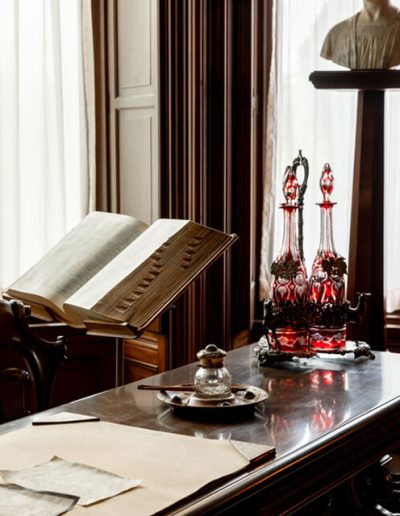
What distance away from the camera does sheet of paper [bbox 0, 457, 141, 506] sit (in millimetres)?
1525

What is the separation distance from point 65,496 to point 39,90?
310cm

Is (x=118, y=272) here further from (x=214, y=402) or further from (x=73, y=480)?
(x=73, y=480)

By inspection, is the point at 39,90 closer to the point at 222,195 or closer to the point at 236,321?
the point at 222,195

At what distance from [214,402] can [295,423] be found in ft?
0.64

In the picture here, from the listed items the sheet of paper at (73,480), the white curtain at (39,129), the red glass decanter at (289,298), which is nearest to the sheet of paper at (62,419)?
the sheet of paper at (73,480)

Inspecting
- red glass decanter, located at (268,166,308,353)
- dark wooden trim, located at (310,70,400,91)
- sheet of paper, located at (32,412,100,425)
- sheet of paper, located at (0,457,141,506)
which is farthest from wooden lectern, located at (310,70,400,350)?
sheet of paper, located at (0,457,141,506)

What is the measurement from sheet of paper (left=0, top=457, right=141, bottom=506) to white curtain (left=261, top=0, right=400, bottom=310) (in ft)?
9.63

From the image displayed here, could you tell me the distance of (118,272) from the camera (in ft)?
8.54

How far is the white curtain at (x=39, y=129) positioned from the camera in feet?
13.9

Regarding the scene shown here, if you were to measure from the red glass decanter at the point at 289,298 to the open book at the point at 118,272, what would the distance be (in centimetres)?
20

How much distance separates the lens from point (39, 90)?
4.32 meters

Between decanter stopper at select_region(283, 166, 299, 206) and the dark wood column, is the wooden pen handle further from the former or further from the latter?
the dark wood column

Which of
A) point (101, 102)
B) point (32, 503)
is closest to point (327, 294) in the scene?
point (32, 503)

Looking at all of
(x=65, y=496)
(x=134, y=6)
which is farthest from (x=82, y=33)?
(x=65, y=496)
